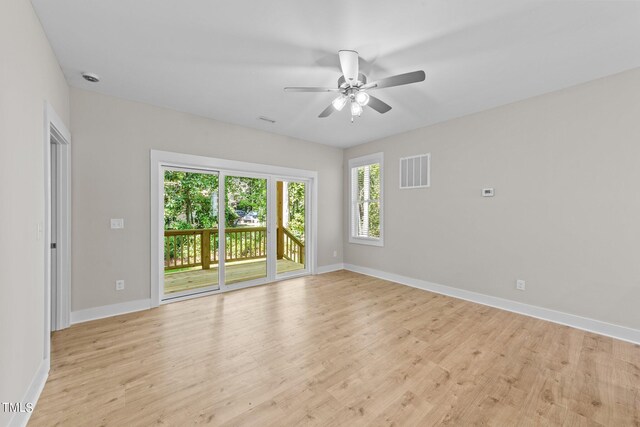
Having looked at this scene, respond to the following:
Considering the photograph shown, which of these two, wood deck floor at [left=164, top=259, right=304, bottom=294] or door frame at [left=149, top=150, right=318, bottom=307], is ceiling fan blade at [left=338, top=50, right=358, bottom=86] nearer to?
door frame at [left=149, top=150, right=318, bottom=307]

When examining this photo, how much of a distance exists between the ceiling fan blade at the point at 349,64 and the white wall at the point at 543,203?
7.73 ft

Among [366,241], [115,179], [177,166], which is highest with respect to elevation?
[177,166]

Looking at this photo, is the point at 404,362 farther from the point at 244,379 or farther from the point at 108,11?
the point at 108,11

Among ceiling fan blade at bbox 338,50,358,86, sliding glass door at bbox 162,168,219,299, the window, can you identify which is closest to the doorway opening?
sliding glass door at bbox 162,168,219,299

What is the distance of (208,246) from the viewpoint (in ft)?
14.5

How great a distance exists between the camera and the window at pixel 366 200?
16.8ft

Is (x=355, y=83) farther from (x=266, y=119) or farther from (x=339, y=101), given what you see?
(x=266, y=119)

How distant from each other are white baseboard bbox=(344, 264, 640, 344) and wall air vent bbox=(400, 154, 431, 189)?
5.39 feet

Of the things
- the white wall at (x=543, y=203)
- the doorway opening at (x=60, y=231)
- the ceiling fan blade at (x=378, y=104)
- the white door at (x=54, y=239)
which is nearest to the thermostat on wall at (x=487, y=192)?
the white wall at (x=543, y=203)

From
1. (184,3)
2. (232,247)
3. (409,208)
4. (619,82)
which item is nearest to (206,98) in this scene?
(184,3)

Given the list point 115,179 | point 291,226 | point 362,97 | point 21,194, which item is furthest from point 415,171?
point 21,194

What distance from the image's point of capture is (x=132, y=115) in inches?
132

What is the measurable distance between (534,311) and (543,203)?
134cm

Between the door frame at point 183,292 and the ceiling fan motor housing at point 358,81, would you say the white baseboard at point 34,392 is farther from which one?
the ceiling fan motor housing at point 358,81
